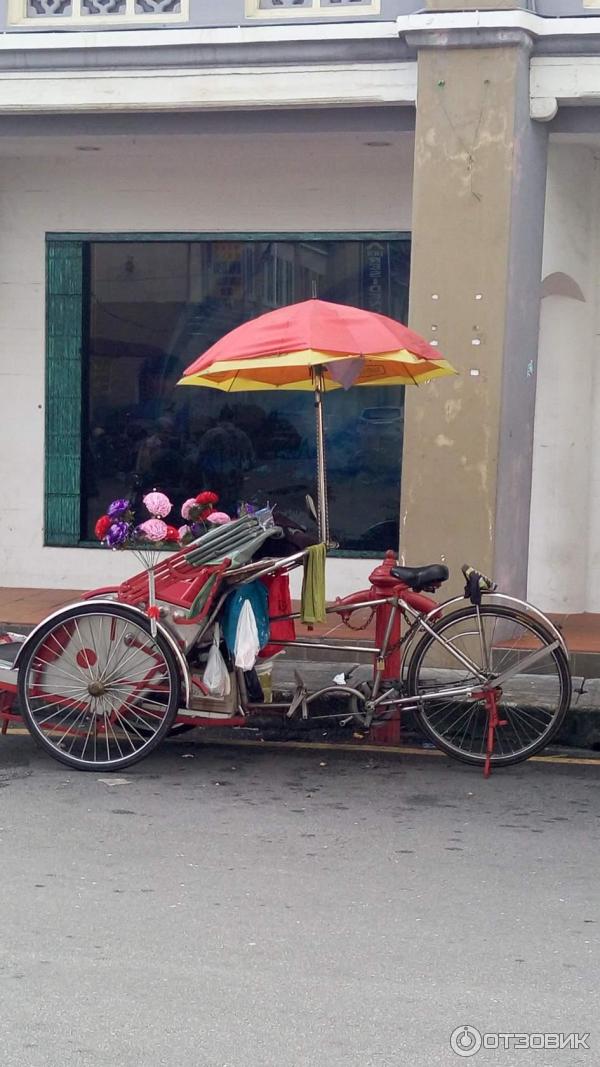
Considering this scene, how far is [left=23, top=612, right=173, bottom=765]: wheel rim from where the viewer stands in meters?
6.82

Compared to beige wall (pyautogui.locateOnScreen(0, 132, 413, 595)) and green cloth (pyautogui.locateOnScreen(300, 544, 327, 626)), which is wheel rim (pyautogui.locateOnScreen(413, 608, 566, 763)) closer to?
green cloth (pyautogui.locateOnScreen(300, 544, 327, 626))

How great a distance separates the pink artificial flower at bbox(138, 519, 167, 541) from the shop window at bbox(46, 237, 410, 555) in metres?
4.66

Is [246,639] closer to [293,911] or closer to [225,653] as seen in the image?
[225,653]

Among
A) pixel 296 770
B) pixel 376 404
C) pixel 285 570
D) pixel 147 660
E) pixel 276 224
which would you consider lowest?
pixel 296 770

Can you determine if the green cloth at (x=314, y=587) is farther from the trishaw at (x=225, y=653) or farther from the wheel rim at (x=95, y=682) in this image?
the wheel rim at (x=95, y=682)

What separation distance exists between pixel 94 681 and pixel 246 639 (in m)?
0.81

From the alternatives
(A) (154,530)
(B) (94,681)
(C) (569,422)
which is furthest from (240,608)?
(C) (569,422)

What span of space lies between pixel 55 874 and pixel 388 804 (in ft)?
5.77

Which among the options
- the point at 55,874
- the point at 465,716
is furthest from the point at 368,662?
the point at 55,874

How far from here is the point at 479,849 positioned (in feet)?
18.8

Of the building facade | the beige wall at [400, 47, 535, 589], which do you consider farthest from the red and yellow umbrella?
the building facade

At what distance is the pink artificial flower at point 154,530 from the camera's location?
6836 mm

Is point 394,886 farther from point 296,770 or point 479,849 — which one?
point 296,770

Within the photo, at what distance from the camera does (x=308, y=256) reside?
1133 centimetres
